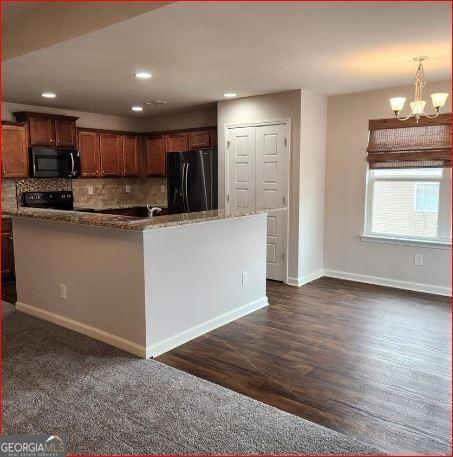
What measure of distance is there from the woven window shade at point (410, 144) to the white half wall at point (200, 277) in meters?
1.81

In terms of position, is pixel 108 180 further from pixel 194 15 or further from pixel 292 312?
pixel 194 15

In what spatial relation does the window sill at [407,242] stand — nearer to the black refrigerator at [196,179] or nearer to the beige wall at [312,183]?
the beige wall at [312,183]

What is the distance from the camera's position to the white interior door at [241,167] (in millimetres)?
5469

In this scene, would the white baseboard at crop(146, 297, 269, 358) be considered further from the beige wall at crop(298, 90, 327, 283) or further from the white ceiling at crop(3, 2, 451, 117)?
the white ceiling at crop(3, 2, 451, 117)

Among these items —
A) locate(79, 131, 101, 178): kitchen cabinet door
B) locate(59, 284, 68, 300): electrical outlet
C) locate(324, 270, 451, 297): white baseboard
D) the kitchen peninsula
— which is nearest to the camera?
the kitchen peninsula

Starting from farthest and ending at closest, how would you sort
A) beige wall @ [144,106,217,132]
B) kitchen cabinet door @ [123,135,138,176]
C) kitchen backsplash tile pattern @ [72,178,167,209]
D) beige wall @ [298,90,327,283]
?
kitchen cabinet door @ [123,135,138,176] → kitchen backsplash tile pattern @ [72,178,167,209] → beige wall @ [144,106,217,132] → beige wall @ [298,90,327,283]

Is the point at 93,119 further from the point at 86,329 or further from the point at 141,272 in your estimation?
the point at 141,272

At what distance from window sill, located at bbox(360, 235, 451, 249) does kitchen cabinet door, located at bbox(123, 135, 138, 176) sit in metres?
3.89

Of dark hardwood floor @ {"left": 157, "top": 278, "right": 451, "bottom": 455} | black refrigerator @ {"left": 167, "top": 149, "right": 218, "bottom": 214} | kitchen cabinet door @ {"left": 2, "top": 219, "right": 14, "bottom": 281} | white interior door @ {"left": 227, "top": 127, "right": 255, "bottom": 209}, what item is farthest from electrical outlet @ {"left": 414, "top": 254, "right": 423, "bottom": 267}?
kitchen cabinet door @ {"left": 2, "top": 219, "right": 14, "bottom": 281}

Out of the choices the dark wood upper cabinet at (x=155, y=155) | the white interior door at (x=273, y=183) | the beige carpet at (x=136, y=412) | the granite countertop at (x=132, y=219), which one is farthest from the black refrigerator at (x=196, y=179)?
the beige carpet at (x=136, y=412)

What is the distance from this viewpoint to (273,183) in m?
5.30

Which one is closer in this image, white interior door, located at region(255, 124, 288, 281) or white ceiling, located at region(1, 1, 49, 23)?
white ceiling, located at region(1, 1, 49, 23)

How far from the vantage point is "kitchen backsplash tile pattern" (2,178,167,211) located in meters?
5.76

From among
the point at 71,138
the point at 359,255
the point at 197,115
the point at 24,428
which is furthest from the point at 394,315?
the point at 71,138
